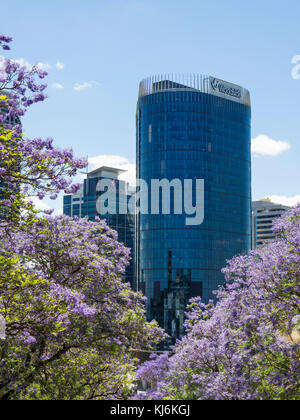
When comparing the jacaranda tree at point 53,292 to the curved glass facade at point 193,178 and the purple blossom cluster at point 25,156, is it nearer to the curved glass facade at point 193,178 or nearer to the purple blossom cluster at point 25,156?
the purple blossom cluster at point 25,156

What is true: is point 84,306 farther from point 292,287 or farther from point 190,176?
point 190,176

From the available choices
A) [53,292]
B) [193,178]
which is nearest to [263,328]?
[53,292]

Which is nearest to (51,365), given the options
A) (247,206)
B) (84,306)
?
(84,306)

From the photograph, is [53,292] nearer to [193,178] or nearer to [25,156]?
[25,156]

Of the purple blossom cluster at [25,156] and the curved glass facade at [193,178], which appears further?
the curved glass facade at [193,178]

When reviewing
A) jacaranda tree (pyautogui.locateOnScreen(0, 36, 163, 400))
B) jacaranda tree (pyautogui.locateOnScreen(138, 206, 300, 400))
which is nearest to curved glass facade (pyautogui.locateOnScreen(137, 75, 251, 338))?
jacaranda tree (pyautogui.locateOnScreen(0, 36, 163, 400))

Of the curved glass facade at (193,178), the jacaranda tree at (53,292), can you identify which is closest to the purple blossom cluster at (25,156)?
the jacaranda tree at (53,292)

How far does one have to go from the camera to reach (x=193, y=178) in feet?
464

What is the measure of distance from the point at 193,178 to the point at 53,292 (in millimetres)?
126430

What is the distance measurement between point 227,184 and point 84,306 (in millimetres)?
134254

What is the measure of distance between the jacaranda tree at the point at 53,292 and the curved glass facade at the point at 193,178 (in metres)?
113

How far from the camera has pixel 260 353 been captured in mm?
15758

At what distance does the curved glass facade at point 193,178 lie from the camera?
5354 inches

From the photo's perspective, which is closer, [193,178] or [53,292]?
[53,292]
